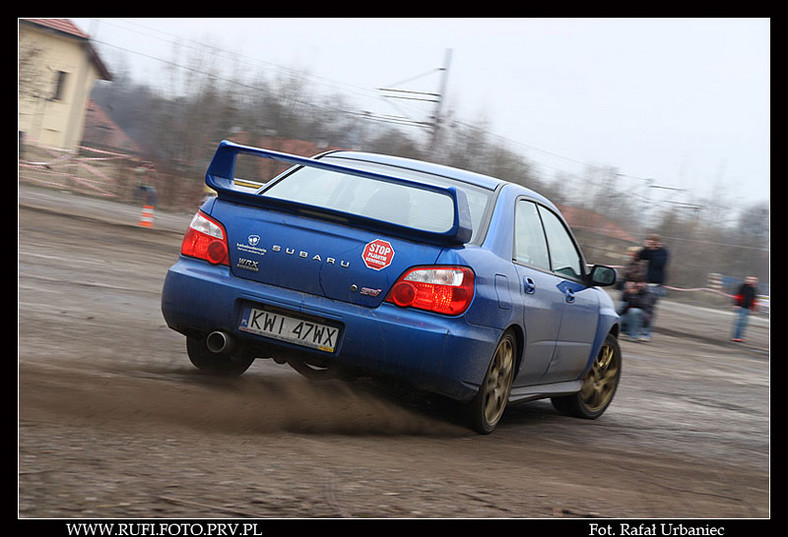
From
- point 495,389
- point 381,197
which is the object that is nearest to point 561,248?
point 495,389

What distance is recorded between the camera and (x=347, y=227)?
5.62 m

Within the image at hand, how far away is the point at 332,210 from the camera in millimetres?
5645

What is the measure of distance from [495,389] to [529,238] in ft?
3.63

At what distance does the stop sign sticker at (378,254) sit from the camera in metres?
5.52

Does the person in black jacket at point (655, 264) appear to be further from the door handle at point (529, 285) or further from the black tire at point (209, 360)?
the black tire at point (209, 360)

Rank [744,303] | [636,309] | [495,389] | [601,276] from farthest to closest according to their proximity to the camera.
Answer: [744,303], [636,309], [601,276], [495,389]

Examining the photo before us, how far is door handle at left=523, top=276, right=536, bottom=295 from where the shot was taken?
6227 mm

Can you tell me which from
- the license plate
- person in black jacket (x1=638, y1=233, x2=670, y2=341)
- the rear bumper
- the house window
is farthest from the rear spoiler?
the house window

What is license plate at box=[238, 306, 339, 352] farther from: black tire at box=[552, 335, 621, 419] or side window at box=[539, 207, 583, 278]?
black tire at box=[552, 335, 621, 419]

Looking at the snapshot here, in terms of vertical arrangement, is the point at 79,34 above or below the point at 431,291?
above

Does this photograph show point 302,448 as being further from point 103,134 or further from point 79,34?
point 79,34

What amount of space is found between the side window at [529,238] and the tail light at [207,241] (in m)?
1.78
